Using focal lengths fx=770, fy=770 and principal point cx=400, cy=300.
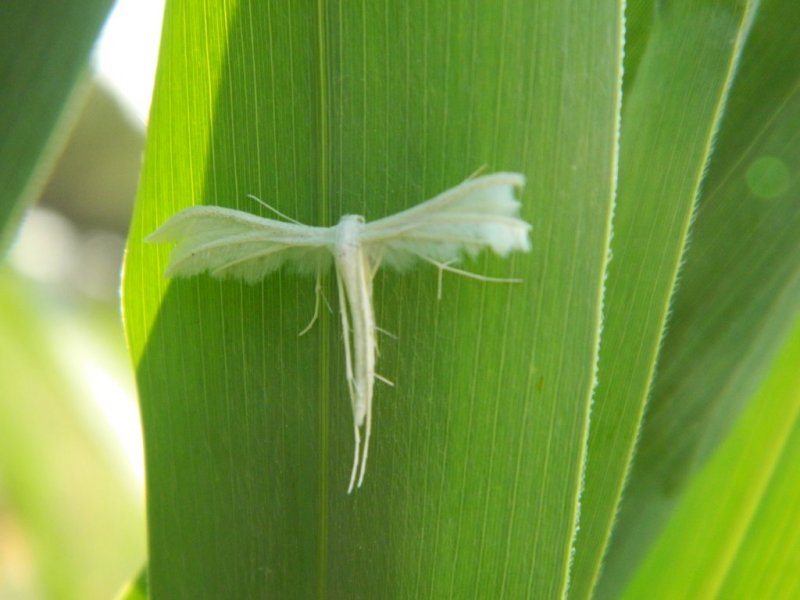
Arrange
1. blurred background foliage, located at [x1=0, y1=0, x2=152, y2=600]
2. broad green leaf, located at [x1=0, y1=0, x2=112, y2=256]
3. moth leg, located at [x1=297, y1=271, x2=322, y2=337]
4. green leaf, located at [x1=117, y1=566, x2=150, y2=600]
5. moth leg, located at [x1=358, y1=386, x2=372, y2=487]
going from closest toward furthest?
broad green leaf, located at [x1=0, y1=0, x2=112, y2=256] < moth leg, located at [x1=358, y1=386, x2=372, y2=487] < moth leg, located at [x1=297, y1=271, x2=322, y2=337] < green leaf, located at [x1=117, y1=566, x2=150, y2=600] < blurred background foliage, located at [x1=0, y1=0, x2=152, y2=600]

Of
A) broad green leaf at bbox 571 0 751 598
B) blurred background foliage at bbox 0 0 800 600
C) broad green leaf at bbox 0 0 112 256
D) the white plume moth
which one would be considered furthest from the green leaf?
broad green leaf at bbox 571 0 751 598

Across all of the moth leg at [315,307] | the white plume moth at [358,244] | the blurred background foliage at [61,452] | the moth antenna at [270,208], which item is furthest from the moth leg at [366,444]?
the blurred background foliage at [61,452]

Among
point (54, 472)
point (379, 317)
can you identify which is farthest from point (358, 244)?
point (54, 472)

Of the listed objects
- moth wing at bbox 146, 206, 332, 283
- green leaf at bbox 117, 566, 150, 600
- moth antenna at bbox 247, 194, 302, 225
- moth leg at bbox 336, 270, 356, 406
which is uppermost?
moth antenna at bbox 247, 194, 302, 225

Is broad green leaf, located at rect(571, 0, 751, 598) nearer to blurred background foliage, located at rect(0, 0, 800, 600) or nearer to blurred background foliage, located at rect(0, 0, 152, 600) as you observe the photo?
blurred background foliage, located at rect(0, 0, 800, 600)

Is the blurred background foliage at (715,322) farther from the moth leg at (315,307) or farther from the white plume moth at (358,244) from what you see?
the moth leg at (315,307)

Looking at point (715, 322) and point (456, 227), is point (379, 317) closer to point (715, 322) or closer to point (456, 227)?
point (456, 227)

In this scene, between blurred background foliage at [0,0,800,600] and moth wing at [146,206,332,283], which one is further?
moth wing at [146,206,332,283]
